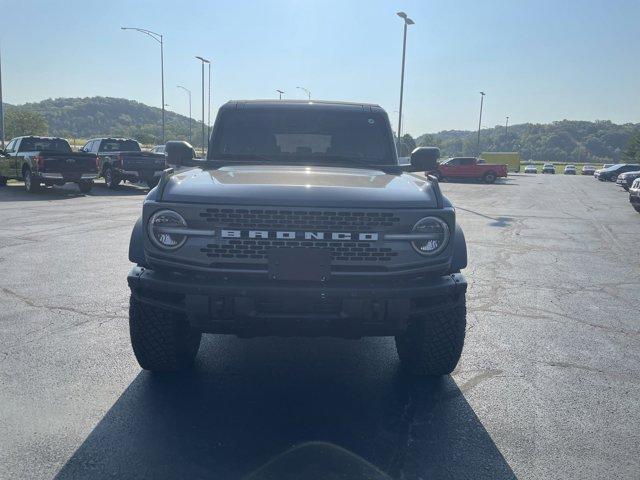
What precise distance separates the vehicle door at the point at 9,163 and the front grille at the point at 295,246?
19.2 metres

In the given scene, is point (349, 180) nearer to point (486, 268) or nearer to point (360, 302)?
point (360, 302)

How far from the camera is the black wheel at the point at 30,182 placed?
18594 millimetres

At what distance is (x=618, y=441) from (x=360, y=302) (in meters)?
1.70

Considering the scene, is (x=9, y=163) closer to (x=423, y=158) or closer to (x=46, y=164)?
(x=46, y=164)

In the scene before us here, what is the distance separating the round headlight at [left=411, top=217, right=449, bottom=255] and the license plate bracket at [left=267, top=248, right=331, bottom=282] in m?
0.56

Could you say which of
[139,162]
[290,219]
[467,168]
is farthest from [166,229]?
[467,168]

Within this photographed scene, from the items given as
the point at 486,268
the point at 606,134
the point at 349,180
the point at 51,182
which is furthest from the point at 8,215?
the point at 606,134

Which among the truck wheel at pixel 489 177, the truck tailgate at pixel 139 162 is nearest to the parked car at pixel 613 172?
the truck wheel at pixel 489 177

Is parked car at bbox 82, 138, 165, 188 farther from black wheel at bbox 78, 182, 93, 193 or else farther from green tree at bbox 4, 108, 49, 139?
green tree at bbox 4, 108, 49, 139

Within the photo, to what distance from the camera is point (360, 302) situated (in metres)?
3.18

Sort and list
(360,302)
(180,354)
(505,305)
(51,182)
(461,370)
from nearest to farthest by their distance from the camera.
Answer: (360,302), (180,354), (461,370), (505,305), (51,182)

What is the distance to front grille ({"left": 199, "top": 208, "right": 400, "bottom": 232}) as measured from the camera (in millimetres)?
3260

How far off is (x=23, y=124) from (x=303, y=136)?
81.6 m

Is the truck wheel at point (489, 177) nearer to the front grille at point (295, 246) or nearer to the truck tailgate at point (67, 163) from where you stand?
the truck tailgate at point (67, 163)
